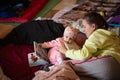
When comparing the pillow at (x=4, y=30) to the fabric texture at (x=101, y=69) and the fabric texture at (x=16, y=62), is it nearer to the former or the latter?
the fabric texture at (x=16, y=62)

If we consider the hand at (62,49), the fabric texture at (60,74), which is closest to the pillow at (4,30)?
the hand at (62,49)

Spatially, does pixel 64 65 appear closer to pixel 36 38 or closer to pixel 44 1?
pixel 36 38

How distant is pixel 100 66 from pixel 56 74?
278mm

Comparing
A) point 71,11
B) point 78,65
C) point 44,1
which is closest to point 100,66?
point 78,65

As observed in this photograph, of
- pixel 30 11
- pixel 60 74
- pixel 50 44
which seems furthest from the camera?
pixel 30 11

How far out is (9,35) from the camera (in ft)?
7.86

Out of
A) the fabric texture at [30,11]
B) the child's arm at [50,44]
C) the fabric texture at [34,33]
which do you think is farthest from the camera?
the fabric texture at [30,11]

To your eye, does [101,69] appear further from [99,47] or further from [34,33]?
[34,33]

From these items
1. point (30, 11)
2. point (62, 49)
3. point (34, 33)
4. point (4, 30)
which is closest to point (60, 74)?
point (62, 49)

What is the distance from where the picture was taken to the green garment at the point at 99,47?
169 centimetres

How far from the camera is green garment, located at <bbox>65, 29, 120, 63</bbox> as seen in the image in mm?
1688

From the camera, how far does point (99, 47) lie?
170 centimetres

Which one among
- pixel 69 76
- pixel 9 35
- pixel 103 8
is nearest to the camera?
pixel 69 76

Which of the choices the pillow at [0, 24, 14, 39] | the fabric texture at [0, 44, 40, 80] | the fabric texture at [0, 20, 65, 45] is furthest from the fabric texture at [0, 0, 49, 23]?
the fabric texture at [0, 44, 40, 80]
